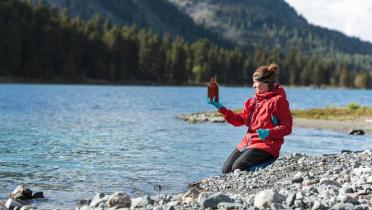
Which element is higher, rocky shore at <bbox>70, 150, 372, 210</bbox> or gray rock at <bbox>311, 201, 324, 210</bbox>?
gray rock at <bbox>311, 201, 324, 210</bbox>

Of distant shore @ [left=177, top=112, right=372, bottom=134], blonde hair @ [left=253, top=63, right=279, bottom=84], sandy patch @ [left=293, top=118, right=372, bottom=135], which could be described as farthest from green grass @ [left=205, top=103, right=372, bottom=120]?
blonde hair @ [left=253, top=63, right=279, bottom=84]

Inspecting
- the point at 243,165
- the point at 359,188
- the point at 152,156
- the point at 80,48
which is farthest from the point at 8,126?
the point at 80,48

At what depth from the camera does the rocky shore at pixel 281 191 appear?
39.9ft

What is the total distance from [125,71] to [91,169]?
165 metres

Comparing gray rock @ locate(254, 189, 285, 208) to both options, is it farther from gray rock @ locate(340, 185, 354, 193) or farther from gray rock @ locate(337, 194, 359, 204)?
gray rock @ locate(340, 185, 354, 193)

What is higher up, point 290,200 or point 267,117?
point 267,117

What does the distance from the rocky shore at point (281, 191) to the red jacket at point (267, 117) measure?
0.96 metres

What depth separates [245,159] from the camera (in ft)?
57.2

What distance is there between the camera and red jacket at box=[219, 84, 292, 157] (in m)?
16.1

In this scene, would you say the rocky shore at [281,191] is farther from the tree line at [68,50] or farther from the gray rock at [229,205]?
the tree line at [68,50]

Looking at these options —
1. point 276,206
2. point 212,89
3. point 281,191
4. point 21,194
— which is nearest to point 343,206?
point 276,206

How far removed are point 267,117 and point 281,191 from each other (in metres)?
2.40

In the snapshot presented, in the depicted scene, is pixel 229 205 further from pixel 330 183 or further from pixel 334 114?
pixel 334 114

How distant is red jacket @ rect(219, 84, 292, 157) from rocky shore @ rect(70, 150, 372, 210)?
3.16ft
